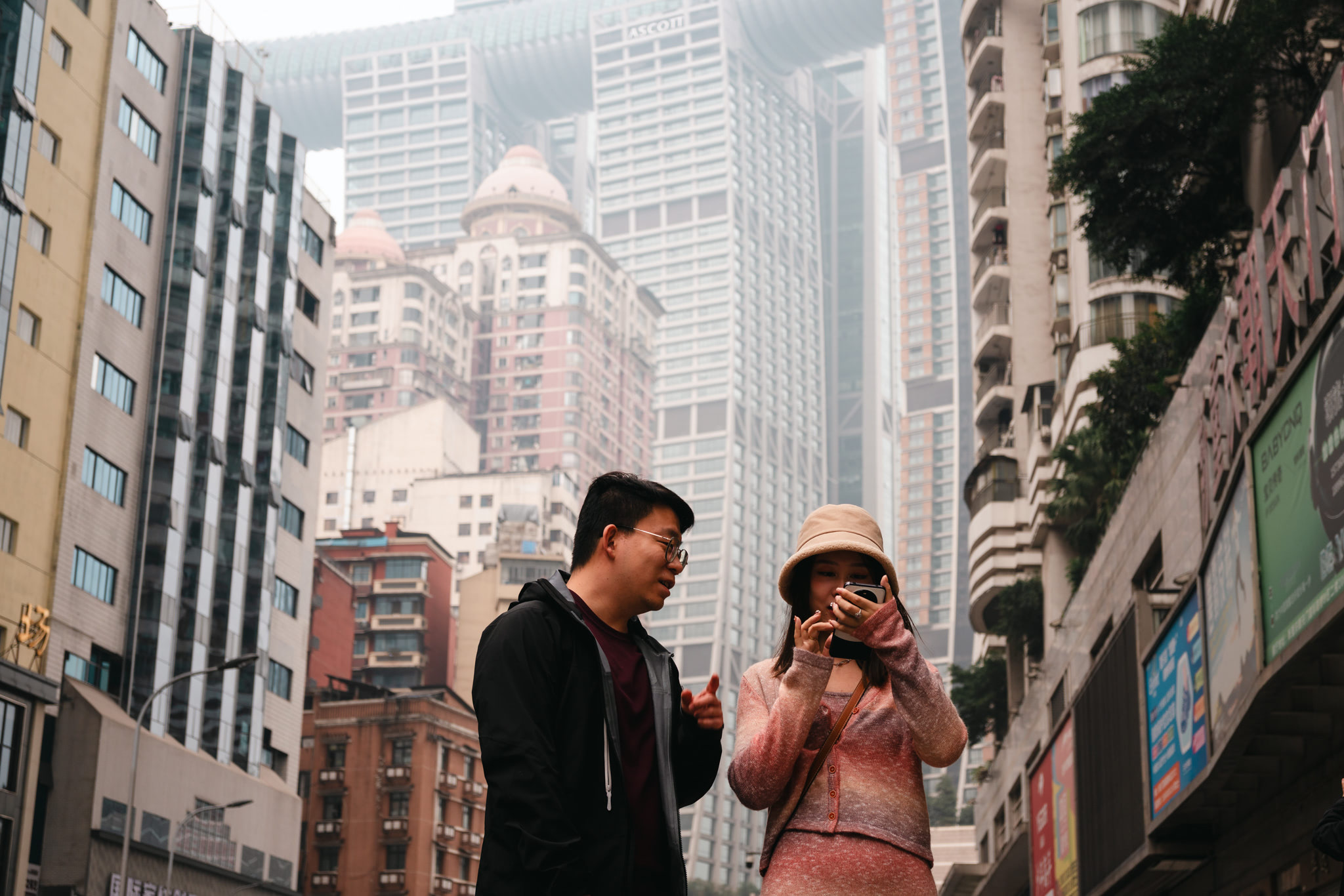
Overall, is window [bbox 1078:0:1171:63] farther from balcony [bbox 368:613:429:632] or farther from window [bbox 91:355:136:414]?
balcony [bbox 368:613:429:632]

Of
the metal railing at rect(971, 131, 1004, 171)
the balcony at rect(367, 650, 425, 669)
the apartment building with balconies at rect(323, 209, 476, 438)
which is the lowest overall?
the balcony at rect(367, 650, 425, 669)

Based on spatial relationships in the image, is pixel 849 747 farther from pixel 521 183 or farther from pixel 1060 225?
pixel 521 183

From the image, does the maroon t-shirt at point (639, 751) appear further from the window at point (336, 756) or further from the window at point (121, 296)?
the window at point (336, 756)

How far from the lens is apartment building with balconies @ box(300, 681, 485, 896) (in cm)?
7781

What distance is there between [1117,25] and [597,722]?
41.6 metres

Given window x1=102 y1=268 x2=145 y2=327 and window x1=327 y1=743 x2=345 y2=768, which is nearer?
window x1=102 y1=268 x2=145 y2=327

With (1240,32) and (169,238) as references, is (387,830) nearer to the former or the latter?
(169,238)

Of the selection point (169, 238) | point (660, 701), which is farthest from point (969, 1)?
point (660, 701)

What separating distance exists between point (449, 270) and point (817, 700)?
181 m

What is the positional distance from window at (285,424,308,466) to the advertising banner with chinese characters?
37823 millimetres

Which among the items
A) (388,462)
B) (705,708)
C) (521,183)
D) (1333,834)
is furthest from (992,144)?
(521,183)

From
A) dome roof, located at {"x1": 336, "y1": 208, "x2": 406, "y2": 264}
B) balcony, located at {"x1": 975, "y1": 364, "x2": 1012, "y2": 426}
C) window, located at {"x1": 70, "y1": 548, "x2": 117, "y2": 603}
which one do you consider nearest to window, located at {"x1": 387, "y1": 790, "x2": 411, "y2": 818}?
window, located at {"x1": 70, "y1": 548, "x2": 117, "y2": 603}

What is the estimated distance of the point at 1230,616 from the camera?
48.3 feet

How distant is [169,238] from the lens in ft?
176
